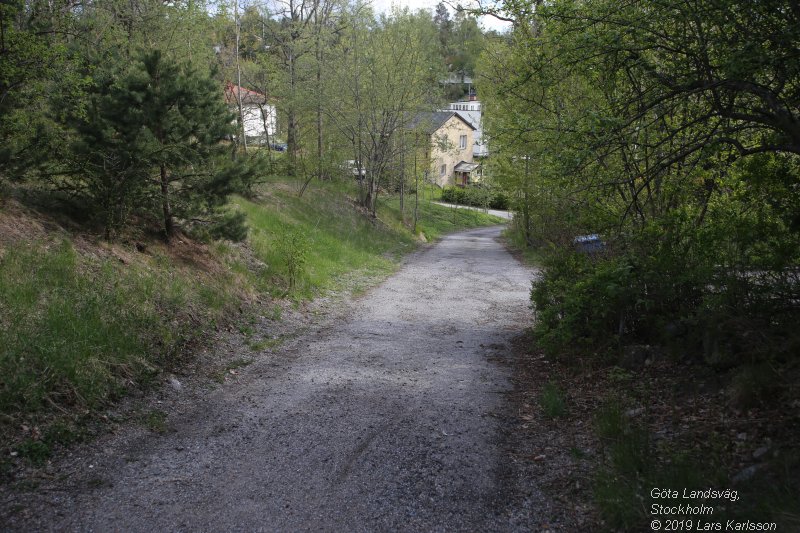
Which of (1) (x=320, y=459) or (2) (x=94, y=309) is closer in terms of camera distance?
(1) (x=320, y=459)

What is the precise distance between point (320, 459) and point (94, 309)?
3384 millimetres

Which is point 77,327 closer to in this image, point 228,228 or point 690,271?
point 228,228

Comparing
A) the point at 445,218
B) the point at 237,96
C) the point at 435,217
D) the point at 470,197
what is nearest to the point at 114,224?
the point at 237,96

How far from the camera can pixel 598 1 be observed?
6.45 metres

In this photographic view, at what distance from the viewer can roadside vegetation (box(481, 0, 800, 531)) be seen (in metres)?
4.21

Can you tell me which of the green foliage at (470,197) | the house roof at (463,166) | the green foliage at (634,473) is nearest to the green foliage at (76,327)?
the green foliage at (634,473)

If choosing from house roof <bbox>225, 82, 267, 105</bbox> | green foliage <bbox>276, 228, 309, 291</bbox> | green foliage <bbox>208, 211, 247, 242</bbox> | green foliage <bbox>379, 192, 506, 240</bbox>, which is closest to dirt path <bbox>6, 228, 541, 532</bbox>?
green foliage <bbox>208, 211, 247, 242</bbox>

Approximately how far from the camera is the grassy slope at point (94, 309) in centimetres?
491

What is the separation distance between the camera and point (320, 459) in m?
4.78

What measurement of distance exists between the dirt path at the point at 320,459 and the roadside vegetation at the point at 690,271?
3.23ft

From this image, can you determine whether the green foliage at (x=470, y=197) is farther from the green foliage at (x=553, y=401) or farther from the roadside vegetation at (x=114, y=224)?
the green foliage at (x=553, y=401)

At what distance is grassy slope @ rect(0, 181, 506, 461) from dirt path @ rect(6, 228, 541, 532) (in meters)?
0.64

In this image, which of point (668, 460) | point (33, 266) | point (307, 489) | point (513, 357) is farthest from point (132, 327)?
point (668, 460)

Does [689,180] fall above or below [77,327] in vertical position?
above
